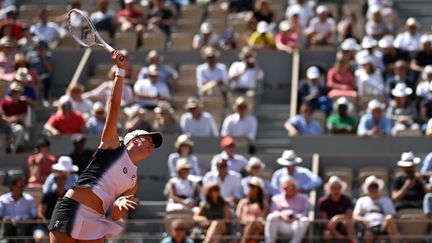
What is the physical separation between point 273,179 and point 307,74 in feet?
9.74

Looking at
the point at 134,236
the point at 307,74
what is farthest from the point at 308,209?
the point at 307,74

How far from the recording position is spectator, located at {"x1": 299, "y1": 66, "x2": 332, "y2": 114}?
61.2 feet

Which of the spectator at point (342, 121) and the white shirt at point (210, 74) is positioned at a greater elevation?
the white shirt at point (210, 74)

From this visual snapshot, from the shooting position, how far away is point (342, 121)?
17938mm

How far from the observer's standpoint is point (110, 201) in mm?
10125

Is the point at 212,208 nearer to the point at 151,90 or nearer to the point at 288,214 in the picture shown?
the point at 288,214

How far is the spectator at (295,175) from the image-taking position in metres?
16.6

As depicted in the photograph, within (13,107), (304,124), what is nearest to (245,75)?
(304,124)

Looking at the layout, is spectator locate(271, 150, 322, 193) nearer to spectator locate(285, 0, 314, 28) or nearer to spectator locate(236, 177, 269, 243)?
spectator locate(236, 177, 269, 243)

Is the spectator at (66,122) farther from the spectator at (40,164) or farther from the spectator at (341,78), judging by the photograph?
the spectator at (341,78)

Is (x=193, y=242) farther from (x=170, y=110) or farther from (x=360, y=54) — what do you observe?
(x=360, y=54)

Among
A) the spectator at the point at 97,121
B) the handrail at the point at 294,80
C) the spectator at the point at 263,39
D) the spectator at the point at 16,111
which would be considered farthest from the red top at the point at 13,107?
the spectator at the point at 263,39

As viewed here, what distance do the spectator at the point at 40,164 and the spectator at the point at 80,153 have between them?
0.31 m

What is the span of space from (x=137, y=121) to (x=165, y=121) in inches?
18.6
